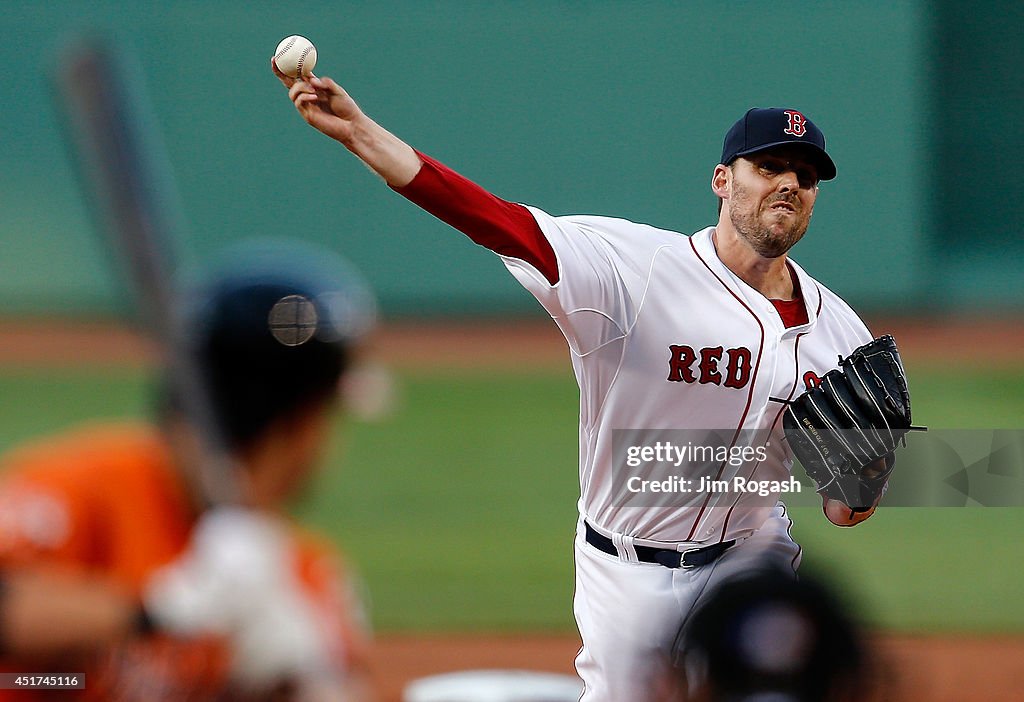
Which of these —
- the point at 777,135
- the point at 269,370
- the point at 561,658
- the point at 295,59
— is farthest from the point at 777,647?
the point at 561,658

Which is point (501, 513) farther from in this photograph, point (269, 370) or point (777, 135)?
point (269, 370)

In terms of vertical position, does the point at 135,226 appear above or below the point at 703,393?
above

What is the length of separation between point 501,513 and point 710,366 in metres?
5.20

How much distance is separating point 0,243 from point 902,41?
32.5 feet

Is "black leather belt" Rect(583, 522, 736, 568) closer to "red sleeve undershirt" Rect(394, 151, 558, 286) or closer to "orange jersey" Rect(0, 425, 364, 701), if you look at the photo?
"red sleeve undershirt" Rect(394, 151, 558, 286)

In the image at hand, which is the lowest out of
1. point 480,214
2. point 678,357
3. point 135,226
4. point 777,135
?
point 678,357

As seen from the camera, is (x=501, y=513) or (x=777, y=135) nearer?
(x=777, y=135)

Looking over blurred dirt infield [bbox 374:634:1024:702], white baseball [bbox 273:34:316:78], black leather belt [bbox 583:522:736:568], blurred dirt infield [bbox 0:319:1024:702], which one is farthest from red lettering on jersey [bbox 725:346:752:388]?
blurred dirt infield [bbox 0:319:1024:702]

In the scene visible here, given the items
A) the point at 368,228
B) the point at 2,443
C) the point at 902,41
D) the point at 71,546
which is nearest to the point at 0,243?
the point at 368,228

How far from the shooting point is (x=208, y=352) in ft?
5.65

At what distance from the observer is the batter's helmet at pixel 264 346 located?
171cm

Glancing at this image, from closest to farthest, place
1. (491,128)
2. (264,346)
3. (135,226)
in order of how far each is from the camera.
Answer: (264,346) < (135,226) < (491,128)

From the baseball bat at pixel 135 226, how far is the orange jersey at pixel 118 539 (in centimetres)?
7

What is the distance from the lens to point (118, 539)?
1719mm
